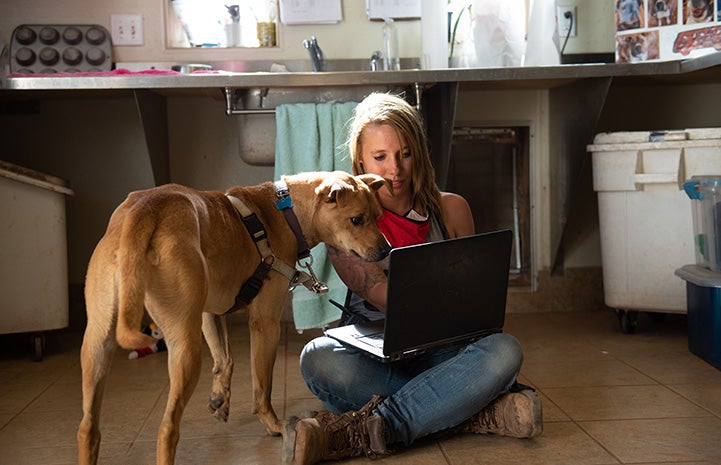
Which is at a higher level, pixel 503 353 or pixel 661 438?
pixel 503 353

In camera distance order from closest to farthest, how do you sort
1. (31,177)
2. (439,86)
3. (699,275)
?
(699,275), (31,177), (439,86)

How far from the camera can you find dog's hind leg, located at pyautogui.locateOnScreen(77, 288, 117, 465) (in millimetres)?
1579

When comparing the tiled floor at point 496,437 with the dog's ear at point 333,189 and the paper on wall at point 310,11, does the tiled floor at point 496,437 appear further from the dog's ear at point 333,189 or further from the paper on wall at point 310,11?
the paper on wall at point 310,11

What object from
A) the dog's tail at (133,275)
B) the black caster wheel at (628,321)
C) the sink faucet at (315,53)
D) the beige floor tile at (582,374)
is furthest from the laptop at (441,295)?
the sink faucet at (315,53)

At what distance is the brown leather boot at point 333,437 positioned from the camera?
181cm

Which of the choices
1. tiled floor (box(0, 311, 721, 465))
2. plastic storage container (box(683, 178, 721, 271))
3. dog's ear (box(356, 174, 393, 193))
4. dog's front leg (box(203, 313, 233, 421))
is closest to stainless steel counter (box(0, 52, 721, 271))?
plastic storage container (box(683, 178, 721, 271))

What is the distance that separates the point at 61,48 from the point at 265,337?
206 cm

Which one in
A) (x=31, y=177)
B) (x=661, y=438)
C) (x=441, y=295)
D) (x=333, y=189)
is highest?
(x=31, y=177)

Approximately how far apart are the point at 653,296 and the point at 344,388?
1583 mm

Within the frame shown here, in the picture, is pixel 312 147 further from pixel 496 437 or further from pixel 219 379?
pixel 496 437

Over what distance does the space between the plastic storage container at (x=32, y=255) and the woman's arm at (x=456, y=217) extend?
1528mm

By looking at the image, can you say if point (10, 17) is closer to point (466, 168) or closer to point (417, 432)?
point (466, 168)

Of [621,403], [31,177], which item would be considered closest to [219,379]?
[621,403]

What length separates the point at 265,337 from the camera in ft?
6.66
